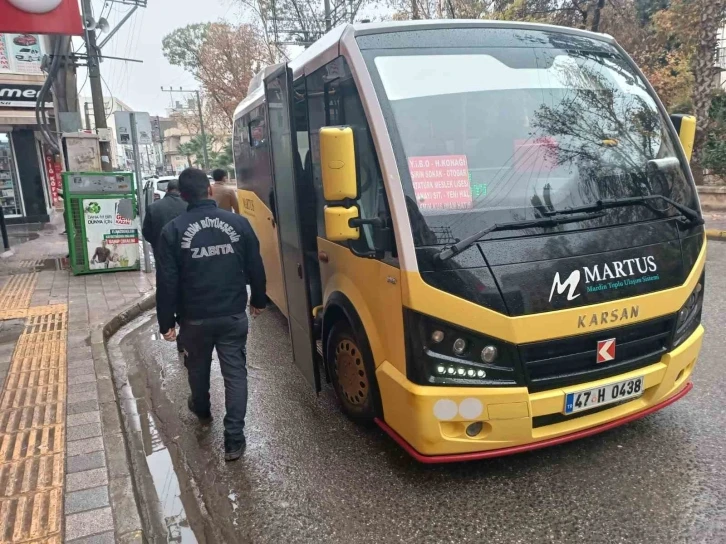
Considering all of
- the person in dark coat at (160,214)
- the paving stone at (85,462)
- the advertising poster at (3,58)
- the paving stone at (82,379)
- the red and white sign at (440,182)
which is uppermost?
the advertising poster at (3,58)

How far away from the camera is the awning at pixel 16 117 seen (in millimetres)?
15312

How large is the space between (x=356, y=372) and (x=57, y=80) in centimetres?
1087

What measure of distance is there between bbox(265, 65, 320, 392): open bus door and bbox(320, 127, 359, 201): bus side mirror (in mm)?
920

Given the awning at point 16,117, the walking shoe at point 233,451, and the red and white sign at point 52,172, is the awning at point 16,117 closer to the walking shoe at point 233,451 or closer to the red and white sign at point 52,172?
the red and white sign at point 52,172

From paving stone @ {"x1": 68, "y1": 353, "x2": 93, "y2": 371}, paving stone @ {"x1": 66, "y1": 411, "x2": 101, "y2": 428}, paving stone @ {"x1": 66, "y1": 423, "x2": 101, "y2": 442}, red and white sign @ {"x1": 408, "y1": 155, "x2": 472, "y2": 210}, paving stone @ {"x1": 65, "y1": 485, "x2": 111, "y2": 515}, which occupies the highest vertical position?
red and white sign @ {"x1": 408, "y1": 155, "x2": 472, "y2": 210}

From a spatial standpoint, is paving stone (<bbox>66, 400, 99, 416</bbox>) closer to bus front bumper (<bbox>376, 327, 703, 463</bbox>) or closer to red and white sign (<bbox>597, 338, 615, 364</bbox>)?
bus front bumper (<bbox>376, 327, 703, 463</bbox>)

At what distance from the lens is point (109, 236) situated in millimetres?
9305

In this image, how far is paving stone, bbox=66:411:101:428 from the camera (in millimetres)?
3955

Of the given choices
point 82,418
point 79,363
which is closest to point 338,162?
point 82,418

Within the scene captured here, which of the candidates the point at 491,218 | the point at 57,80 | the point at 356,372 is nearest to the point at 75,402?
the point at 356,372

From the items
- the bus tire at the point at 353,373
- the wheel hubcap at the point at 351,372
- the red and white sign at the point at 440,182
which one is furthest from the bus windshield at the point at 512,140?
the wheel hubcap at the point at 351,372

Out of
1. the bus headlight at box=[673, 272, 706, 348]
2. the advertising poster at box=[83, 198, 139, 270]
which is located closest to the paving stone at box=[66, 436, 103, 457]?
the bus headlight at box=[673, 272, 706, 348]

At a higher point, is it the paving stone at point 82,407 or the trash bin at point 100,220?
the trash bin at point 100,220

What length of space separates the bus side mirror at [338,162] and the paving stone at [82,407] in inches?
103
